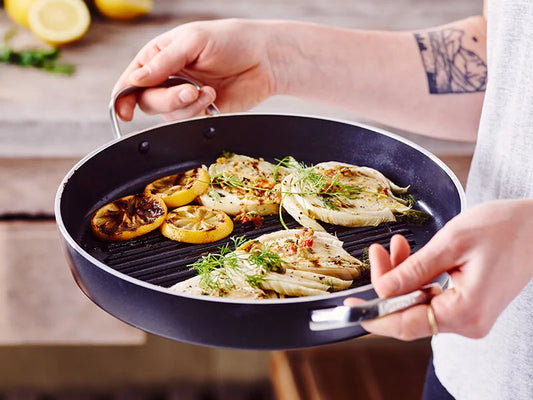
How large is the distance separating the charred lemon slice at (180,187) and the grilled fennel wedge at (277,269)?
18 cm

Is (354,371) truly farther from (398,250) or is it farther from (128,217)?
(398,250)

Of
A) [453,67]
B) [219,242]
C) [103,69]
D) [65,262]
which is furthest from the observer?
[103,69]

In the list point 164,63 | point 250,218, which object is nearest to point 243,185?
point 250,218

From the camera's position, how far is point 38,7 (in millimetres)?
2361

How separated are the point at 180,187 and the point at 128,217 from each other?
0.14 metres

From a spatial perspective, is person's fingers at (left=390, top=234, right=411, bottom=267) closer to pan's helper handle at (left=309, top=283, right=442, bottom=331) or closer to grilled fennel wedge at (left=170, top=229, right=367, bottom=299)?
pan's helper handle at (left=309, top=283, right=442, bottom=331)

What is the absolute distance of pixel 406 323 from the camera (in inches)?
27.0

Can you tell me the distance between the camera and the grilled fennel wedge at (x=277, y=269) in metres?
0.92

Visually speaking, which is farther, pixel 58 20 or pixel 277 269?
pixel 58 20

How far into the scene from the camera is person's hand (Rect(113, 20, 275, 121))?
1273 millimetres

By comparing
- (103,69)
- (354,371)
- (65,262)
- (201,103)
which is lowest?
(354,371)

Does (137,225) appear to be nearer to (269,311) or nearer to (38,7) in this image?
(269,311)

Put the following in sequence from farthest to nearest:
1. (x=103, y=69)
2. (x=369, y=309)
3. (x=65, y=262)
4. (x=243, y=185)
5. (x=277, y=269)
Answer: (x=103, y=69), (x=65, y=262), (x=243, y=185), (x=277, y=269), (x=369, y=309)

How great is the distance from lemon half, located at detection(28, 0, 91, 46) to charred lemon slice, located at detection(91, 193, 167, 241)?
1479mm
